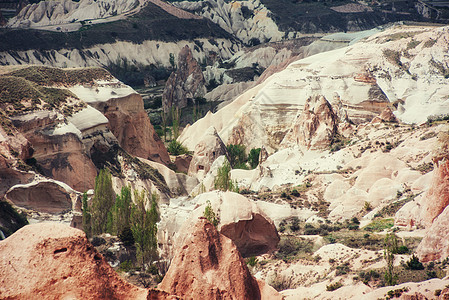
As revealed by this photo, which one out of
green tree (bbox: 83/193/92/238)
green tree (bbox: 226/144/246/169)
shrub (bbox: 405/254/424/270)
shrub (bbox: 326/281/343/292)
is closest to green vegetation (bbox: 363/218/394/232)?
shrub (bbox: 405/254/424/270)

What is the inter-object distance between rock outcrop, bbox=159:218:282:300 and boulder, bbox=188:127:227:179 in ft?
159

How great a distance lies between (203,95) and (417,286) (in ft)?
378

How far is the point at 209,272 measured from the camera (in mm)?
26047

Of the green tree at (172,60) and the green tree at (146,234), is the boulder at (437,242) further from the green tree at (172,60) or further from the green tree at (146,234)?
the green tree at (172,60)

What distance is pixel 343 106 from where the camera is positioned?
288ft

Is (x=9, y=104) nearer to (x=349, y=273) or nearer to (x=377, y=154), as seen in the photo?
(x=377, y=154)

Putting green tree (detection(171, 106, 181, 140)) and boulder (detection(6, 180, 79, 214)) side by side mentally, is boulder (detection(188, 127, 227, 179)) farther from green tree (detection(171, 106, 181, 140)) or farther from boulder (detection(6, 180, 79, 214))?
green tree (detection(171, 106, 181, 140))

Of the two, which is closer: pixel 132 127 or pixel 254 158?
pixel 132 127

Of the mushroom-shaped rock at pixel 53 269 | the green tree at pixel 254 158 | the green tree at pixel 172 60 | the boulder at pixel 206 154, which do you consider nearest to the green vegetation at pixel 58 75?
the boulder at pixel 206 154

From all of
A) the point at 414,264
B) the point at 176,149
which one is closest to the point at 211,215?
the point at 414,264

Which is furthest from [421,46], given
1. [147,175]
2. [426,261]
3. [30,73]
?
[426,261]

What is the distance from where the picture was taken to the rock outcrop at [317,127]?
7156 centimetres

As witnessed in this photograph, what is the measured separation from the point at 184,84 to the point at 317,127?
63569 mm

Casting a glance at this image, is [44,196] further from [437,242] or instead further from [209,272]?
[437,242]
